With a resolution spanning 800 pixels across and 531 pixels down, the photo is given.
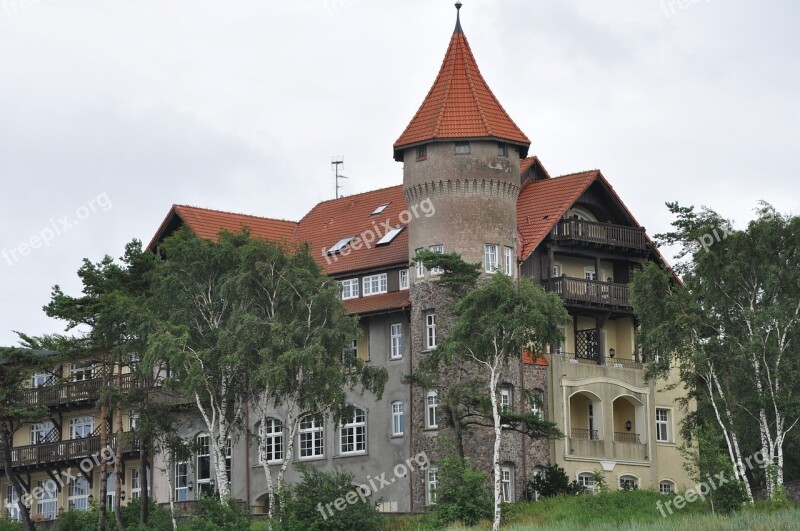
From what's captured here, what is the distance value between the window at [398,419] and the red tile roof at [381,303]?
12.2 ft

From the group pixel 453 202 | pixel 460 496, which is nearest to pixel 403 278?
pixel 453 202

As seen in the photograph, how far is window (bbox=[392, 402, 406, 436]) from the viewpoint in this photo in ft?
218

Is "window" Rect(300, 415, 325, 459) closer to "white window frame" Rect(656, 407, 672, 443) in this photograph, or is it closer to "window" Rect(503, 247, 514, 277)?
"window" Rect(503, 247, 514, 277)

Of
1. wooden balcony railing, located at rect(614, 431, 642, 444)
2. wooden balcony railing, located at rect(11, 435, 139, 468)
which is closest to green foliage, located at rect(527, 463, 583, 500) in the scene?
wooden balcony railing, located at rect(614, 431, 642, 444)

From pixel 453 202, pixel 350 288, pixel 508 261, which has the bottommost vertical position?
pixel 350 288

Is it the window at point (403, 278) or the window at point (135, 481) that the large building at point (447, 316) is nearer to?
the window at point (403, 278)

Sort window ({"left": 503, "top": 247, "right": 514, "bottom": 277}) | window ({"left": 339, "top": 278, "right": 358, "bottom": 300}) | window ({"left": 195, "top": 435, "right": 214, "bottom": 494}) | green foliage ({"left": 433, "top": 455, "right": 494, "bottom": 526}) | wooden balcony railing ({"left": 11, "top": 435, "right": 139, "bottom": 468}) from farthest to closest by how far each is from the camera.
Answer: wooden balcony railing ({"left": 11, "top": 435, "right": 139, "bottom": 468}) → window ({"left": 195, "top": 435, "right": 214, "bottom": 494}) → window ({"left": 339, "top": 278, "right": 358, "bottom": 300}) → window ({"left": 503, "top": 247, "right": 514, "bottom": 277}) → green foliage ({"left": 433, "top": 455, "right": 494, "bottom": 526})

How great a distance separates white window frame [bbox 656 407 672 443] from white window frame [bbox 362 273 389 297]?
12.3 metres

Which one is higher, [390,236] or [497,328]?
[390,236]

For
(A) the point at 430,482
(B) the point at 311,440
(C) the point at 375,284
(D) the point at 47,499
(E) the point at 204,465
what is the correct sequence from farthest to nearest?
1. (D) the point at 47,499
2. (E) the point at 204,465
3. (B) the point at 311,440
4. (C) the point at 375,284
5. (A) the point at 430,482

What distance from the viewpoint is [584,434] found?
67750mm

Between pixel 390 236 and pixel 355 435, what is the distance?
27.2 ft

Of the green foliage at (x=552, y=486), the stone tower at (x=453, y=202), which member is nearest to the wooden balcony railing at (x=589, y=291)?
the stone tower at (x=453, y=202)

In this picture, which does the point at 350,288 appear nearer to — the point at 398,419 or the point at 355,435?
the point at 355,435
